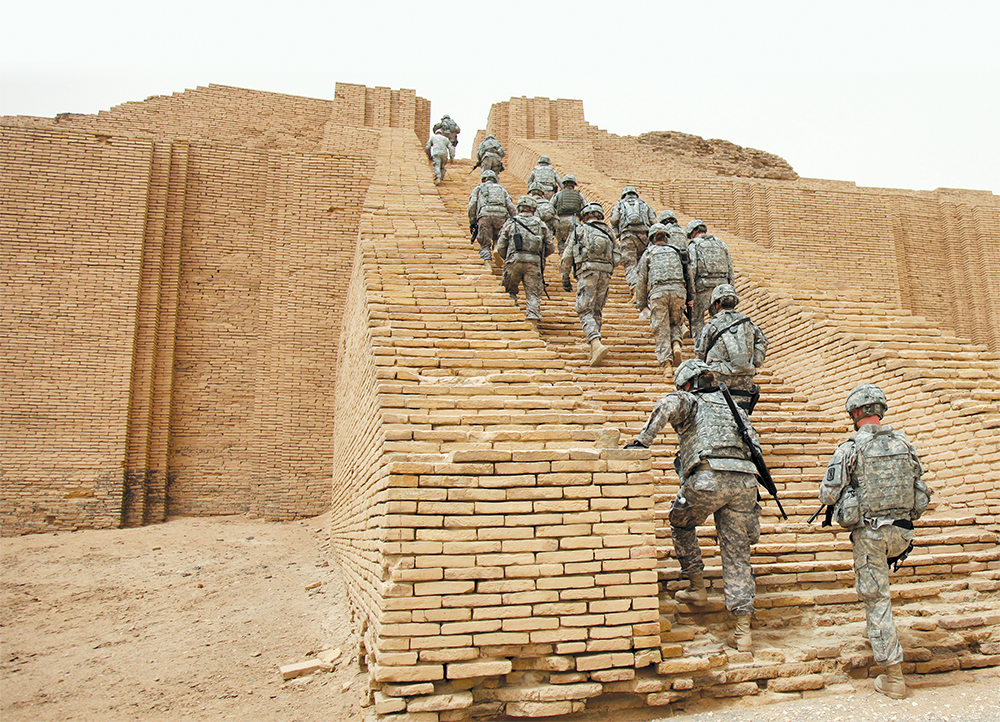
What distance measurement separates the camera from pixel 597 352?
20.0 ft

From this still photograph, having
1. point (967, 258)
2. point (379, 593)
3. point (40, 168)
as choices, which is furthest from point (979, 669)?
point (967, 258)

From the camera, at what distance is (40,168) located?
415 inches

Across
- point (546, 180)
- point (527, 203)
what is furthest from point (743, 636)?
point (546, 180)

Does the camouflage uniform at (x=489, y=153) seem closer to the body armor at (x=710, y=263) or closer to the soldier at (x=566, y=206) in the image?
the soldier at (x=566, y=206)

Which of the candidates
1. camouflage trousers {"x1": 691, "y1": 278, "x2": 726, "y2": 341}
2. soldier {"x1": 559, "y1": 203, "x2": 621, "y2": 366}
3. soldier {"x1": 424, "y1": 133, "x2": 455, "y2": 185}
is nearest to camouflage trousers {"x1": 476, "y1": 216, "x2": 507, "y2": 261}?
soldier {"x1": 559, "y1": 203, "x2": 621, "y2": 366}

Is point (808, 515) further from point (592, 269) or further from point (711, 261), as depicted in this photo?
point (592, 269)

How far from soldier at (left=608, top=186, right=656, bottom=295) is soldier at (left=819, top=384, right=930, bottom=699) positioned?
4.40m

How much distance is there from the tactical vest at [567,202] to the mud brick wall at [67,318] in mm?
6255

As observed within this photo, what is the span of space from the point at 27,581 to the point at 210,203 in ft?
21.4

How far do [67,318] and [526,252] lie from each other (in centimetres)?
719

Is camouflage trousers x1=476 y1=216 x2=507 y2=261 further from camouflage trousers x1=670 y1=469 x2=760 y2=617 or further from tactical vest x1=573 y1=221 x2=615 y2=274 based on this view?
camouflage trousers x1=670 y1=469 x2=760 y2=617

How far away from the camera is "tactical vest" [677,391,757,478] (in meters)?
3.61

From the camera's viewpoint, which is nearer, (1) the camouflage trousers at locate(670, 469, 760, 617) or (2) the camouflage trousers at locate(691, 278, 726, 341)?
(1) the camouflage trousers at locate(670, 469, 760, 617)

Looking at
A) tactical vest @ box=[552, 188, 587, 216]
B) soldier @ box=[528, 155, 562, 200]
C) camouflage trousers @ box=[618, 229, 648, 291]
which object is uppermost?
soldier @ box=[528, 155, 562, 200]
